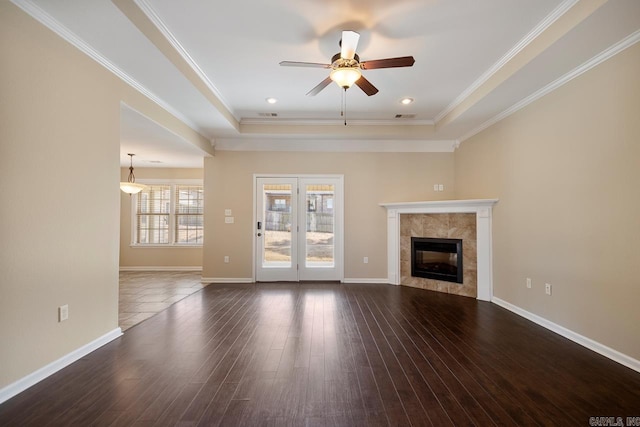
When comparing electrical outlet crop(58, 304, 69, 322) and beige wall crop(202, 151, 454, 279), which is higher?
beige wall crop(202, 151, 454, 279)

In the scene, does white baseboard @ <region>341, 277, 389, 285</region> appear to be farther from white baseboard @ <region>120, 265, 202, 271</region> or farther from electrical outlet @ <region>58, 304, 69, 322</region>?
electrical outlet @ <region>58, 304, 69, 322</region>

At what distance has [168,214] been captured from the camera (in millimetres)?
7223

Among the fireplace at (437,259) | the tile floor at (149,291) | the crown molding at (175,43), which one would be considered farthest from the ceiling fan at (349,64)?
the tile floor at (149,291)

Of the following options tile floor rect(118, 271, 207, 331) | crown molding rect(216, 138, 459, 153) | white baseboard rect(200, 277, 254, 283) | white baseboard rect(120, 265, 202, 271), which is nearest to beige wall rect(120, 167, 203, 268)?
white baseboard rect(120, 265, 202, 271)

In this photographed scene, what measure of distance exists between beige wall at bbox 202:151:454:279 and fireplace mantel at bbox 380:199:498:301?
5.9 inches

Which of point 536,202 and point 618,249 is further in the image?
point 536,202

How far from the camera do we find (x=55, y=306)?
228cm

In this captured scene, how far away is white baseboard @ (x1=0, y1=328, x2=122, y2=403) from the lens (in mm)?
1952

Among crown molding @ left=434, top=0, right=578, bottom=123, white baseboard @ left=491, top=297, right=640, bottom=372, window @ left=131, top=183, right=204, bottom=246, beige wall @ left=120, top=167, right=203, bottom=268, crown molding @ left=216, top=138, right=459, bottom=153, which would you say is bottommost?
white baseboard @ left=491, top=297, right=640, bottom=372

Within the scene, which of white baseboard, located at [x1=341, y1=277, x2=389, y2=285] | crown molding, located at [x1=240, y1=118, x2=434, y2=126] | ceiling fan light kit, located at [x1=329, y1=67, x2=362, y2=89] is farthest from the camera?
white baseboard, located at [x1=341, y1=277, x2=389, y2=285]

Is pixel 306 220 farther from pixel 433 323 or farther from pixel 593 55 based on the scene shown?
pixel 593 55

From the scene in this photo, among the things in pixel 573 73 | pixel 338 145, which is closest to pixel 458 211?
pixel 573 73

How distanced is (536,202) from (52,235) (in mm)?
4778

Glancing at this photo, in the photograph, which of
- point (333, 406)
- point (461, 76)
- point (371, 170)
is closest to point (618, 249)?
point (461, 76)
